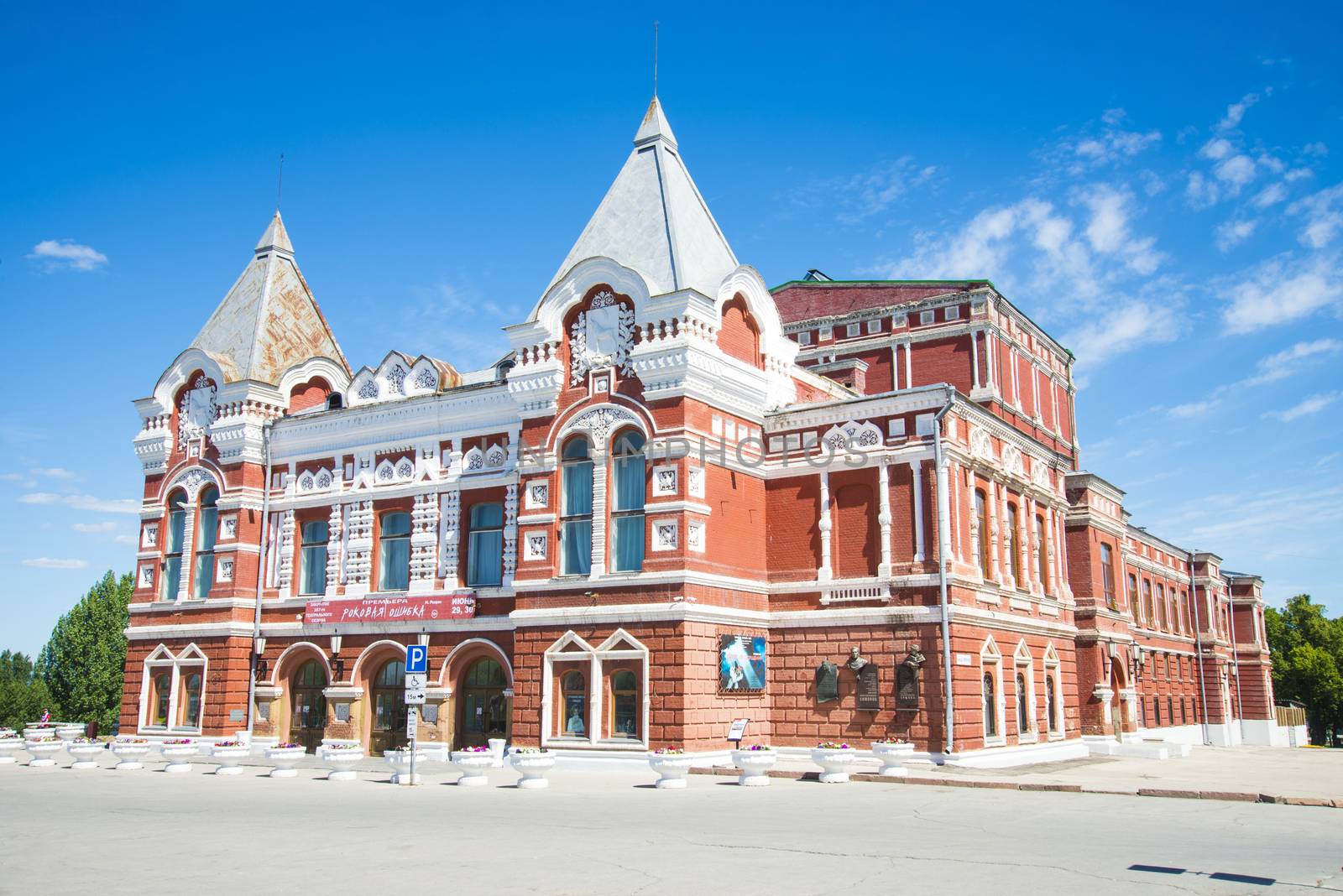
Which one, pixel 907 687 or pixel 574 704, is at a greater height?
pixel 907 687

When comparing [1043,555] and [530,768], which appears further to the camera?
[1043,555]

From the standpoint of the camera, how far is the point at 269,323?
36.1 meters

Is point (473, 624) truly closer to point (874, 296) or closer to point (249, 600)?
point (249, 600)

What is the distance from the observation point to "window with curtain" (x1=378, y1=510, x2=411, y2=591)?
104 ft

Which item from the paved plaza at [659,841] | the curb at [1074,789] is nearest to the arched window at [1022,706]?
the curb at [1074,789]

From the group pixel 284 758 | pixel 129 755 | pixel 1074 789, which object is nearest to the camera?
pixel 1074 789

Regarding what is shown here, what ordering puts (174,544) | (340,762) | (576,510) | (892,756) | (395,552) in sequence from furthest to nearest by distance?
1. (174,544)
2. (395,552)
3. (576,510)
4. (340,762)
5. (892,756)

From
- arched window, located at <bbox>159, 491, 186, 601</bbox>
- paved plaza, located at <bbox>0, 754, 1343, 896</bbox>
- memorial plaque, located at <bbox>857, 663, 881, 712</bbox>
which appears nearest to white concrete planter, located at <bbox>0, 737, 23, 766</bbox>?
arched window, located at <bbox>159, 491, 186, 601</bbox>

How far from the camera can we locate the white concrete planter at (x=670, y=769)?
20734mm

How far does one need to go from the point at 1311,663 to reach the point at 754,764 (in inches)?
2479

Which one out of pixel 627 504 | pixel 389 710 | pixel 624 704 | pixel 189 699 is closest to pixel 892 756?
pixel 624 704

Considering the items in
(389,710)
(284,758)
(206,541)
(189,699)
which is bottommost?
(284,758)

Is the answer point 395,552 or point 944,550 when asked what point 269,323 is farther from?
point 944,550

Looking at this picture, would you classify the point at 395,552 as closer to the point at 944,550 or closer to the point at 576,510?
the point at 576,510
